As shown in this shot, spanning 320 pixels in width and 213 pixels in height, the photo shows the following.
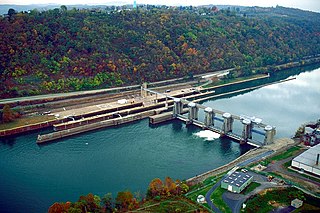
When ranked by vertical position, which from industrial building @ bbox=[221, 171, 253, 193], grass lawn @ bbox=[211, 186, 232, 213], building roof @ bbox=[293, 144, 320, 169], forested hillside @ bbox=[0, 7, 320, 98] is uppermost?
forested hillside @ bbox=[0, 7, 320, 98]

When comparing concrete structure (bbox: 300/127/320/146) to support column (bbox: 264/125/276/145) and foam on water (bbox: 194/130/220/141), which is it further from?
foam on water (bbox: 194/130/220/141)

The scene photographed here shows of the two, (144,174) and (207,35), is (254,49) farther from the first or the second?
(144,174)

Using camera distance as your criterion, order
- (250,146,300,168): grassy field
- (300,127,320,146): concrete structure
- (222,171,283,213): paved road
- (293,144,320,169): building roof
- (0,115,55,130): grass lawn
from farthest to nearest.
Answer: (0,115,55,130): grass lawn < (300,127,320,146): concrete structure < (250,146,300,168): grassy field < (293,144,320,169): building roof < (222,171,283,213): paved road

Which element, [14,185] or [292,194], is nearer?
[292,194]

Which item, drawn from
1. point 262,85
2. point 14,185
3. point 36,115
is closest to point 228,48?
point 262,85

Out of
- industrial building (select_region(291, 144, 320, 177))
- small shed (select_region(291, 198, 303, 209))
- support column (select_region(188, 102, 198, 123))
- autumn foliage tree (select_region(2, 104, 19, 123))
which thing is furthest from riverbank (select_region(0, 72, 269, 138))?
small shed (select_region(291, 198, 303, 209))

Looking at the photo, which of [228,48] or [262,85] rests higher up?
[228,48]

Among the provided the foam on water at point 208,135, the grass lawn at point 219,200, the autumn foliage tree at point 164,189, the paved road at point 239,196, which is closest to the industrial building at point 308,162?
the paved road at point 239,196

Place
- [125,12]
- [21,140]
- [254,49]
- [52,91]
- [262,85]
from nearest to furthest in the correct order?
1. [21,140]
2. [52,91]
3. [262,85]
4. [125,12]
5. [254,49]
